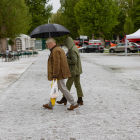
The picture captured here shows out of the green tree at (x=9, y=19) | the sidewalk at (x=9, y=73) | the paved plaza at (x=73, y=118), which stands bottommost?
the paved plaza at (x=73, y=118)

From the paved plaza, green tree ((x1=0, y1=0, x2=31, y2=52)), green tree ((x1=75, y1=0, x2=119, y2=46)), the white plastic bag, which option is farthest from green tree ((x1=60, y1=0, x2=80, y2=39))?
the white plastic bag

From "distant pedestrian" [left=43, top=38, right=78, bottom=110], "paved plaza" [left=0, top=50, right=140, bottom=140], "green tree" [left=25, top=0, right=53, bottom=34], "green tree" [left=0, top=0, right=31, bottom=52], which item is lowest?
"paved plaza" [left=0, top=50, right=140, bottom=140]

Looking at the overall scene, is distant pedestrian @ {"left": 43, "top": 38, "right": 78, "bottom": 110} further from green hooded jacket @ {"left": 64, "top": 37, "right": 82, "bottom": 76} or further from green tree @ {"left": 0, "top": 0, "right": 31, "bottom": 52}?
green tree @ {"left": 0, "top": 0, "right": 31, "bottom": 52}

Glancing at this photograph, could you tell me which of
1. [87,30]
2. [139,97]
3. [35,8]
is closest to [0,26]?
[35,8]

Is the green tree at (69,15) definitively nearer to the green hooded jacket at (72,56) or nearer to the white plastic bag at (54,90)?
the green hooded jacket at (72,56)

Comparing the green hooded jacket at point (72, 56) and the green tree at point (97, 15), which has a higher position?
the green tree at point (97, 15)

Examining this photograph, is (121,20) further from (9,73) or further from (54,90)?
(54,90)

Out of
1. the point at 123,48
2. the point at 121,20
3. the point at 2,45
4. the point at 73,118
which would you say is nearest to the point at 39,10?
the point at 2,45

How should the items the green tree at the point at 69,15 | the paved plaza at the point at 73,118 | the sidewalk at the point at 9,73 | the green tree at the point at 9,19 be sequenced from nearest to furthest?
the paved plaza at the point at 73,118 < the sidewalk at the point at 9,73 < the green tree at the point at 9,19 < the green tree at the point at 69,15

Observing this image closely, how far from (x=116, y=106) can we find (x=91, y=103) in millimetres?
635

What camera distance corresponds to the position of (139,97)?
6828mm

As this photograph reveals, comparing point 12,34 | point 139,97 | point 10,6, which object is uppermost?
point 10,6

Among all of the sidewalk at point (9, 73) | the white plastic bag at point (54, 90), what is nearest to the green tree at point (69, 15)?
the sidewalk at point (9, 73)

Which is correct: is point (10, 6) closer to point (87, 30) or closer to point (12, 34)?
point (12, 34)
